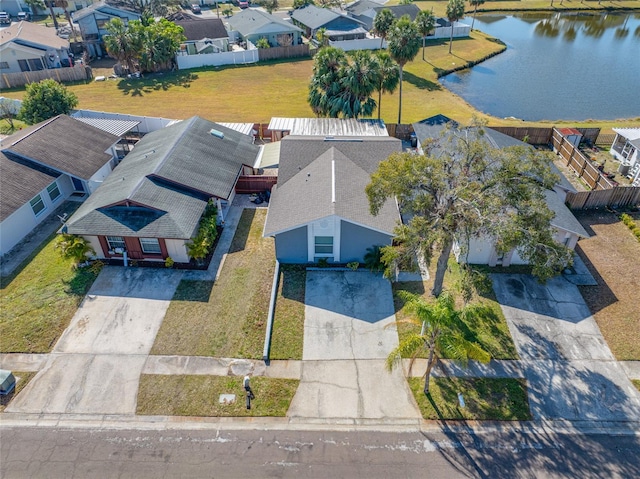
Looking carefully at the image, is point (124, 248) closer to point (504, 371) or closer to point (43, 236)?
point (43, 236)

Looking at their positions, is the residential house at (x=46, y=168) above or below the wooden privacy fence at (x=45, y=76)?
below

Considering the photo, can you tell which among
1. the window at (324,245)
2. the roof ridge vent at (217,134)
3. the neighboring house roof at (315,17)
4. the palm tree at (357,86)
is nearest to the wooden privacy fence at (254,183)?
the roof ridge vent at (217,134)

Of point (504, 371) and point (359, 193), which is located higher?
point (359, 193)

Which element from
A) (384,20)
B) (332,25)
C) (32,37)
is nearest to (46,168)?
(32,37)

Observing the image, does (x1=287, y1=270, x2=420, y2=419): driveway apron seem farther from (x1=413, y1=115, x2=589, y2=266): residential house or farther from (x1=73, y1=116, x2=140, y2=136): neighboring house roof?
(x1=73, y1=116, x2=140, y2=136): neighboring house roof

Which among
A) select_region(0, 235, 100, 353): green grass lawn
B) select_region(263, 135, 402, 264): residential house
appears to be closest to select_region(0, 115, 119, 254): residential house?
select_region(0, 235, 100, 353): green grass lawn

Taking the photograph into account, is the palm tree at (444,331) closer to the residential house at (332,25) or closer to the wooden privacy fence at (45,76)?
the wooden privacy fence at (45,76)

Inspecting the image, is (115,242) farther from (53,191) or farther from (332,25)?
(332,25)

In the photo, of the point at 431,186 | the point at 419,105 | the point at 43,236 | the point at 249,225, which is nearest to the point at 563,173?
the point at 419,105
